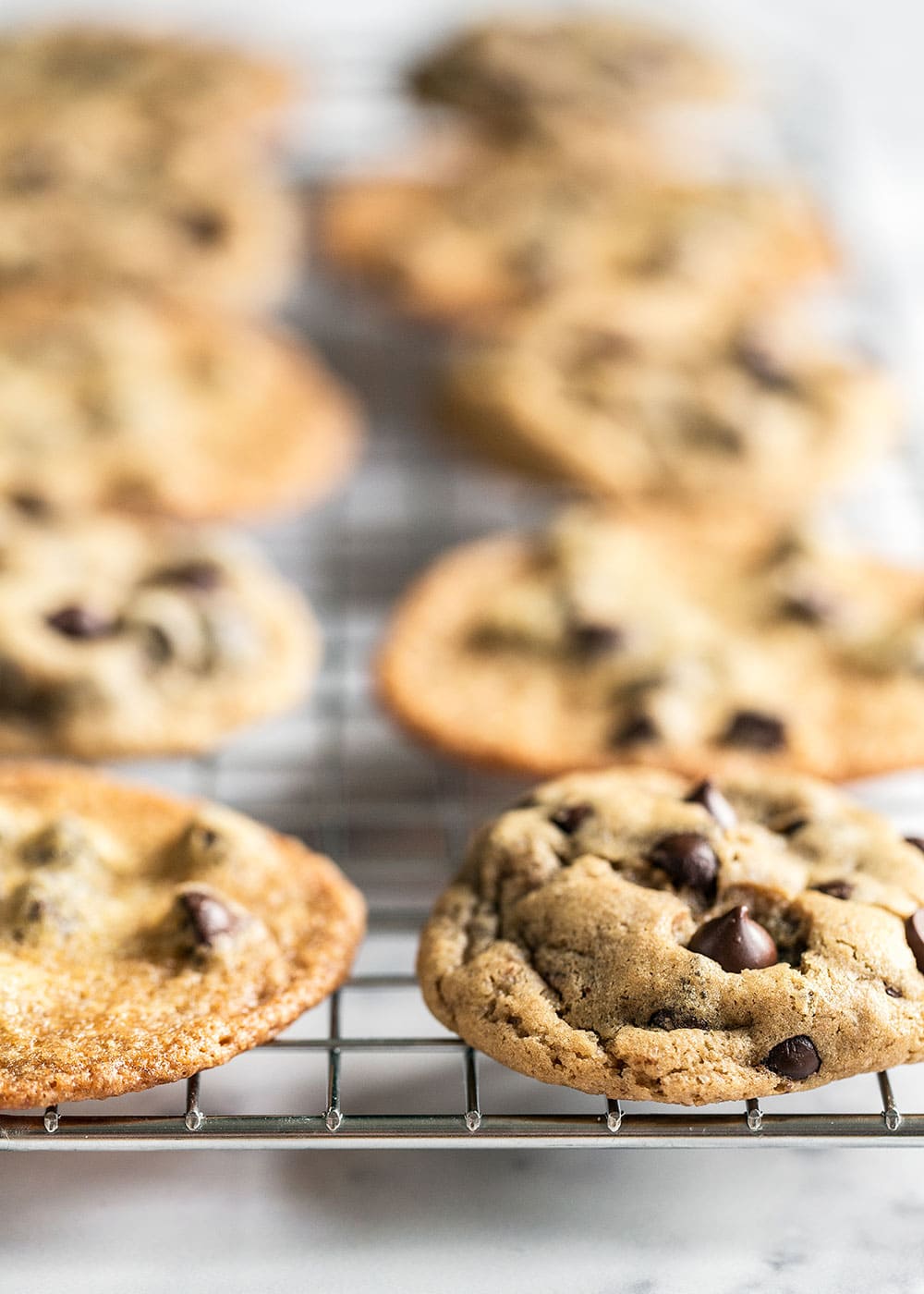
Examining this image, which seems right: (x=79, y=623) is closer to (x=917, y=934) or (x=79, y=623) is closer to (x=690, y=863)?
(x=690, y=863)

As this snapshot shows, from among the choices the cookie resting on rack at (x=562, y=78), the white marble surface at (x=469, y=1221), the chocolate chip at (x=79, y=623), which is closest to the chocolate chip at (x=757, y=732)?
the white marble surface at (x=469, y=1221)

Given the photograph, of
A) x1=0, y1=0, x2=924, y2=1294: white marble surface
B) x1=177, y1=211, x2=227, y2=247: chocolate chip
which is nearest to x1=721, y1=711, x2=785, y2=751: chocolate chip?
x1=0, y1=0, x2=924, y2=1294: white marble surface

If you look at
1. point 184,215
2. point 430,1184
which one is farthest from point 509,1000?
point 184,215

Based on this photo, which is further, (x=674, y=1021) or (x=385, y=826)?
(x=385, y=826)

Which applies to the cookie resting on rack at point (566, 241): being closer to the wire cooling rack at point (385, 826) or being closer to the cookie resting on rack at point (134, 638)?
the wire cooling rack at point (385, 826)

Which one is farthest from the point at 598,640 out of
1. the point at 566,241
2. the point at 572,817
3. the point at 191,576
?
the point at 566,241

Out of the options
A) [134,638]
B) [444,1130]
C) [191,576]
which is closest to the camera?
[444,1130]

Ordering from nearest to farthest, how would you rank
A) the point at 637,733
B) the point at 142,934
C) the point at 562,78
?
the point at 142,934 < the point at 637,733 < the point at 562,78
